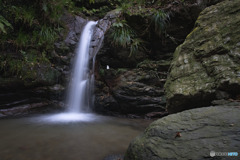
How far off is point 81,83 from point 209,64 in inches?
175

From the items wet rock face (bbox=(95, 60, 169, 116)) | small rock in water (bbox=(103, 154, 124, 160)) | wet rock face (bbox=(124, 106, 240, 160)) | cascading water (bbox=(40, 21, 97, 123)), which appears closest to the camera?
wet rock face (bbox=(124, 106, 240, 160))

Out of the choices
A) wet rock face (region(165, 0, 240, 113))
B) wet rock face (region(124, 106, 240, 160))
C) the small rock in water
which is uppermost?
wet rock face (region(165, 0, 240, 113))

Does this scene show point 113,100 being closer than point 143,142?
No

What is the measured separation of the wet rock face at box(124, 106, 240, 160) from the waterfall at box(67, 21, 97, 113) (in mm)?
4007

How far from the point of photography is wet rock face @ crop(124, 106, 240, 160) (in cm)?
104

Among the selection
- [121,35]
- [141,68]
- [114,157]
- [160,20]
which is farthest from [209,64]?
[121,35]

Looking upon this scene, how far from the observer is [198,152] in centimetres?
104

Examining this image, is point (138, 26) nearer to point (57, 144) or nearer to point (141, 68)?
point (141, 68)

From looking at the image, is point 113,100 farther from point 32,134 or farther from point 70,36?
point 70,36

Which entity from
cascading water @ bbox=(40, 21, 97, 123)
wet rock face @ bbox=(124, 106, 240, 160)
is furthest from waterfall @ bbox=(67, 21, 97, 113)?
wet rock face @ bbox=(124, 106, 240, 160)

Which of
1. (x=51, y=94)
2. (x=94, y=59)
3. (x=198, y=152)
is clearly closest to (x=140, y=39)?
(x=94, y=59)

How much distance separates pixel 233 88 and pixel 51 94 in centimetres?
516

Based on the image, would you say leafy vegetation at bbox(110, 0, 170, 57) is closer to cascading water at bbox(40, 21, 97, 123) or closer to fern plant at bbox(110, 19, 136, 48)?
fern plant at bbox(110, 19, 136, 48)

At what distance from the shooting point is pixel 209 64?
6.81 feet
